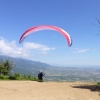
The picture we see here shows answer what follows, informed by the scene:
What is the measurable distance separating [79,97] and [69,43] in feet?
20.0

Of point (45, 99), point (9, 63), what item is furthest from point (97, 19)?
point (9, 63)

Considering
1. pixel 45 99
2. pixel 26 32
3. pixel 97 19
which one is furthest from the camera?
pixel 97 19

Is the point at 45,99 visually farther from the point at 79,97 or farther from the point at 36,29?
the point at 36,29

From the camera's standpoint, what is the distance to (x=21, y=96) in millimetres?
19656

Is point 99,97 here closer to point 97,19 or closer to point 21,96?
point 21,96

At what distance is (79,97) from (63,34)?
769cm

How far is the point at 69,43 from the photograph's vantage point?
76.2ft

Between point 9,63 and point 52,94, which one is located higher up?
point 9,63

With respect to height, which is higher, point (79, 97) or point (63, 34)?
point (63, 34)

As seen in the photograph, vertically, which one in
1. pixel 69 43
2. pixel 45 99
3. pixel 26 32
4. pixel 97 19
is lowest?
pixel 45 99

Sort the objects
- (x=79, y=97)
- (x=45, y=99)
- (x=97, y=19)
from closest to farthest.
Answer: (x=45, y=99) < (x=79, y=97) < (x=97, y=19)

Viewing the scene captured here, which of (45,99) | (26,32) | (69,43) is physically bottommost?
(45,99)

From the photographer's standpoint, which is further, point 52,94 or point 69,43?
point 69,43

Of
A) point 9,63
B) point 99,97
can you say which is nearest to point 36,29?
point 99,97
